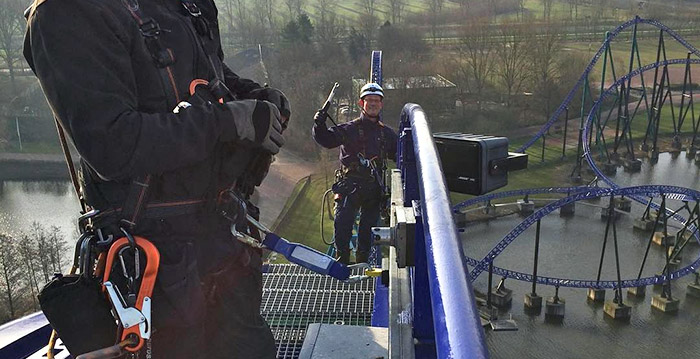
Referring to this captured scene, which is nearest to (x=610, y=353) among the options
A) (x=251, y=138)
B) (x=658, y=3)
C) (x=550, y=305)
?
(x=550, y=305)

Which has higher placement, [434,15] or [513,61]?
[434,15]

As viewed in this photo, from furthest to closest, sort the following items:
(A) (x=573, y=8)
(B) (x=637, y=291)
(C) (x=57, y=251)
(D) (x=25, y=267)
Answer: (A) (x=573, y=8), (D) (x=25, y=267), (C) (x=57, y=251), (B) (x=637, y=291)

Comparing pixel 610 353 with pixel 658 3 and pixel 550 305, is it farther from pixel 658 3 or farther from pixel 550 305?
pixel 658 3

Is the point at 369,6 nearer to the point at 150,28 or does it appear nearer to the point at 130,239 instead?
the point at 150,28

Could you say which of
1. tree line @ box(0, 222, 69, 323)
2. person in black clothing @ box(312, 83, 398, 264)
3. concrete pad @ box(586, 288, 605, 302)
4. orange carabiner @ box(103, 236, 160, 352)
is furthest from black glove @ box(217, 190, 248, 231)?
tree line @ box(0, 222, 69, 323)

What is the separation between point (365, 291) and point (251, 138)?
377 centimetres

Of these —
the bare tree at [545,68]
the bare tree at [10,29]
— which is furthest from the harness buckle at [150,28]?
the bare tree at [10,29]

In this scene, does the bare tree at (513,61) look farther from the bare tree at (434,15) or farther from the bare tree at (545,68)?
the bare tree at (434,15)

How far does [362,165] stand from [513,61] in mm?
37772

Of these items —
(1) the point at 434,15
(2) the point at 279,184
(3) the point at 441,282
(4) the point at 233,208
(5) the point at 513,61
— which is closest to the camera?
(3) the point at 441,282

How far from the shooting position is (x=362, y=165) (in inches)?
273

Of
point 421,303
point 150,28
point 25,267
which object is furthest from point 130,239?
point 25,267

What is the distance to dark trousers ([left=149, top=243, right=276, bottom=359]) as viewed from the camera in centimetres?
233

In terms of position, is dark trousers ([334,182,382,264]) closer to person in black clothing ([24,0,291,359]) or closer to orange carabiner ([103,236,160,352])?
person in black clothing ([24,0,291,359])
